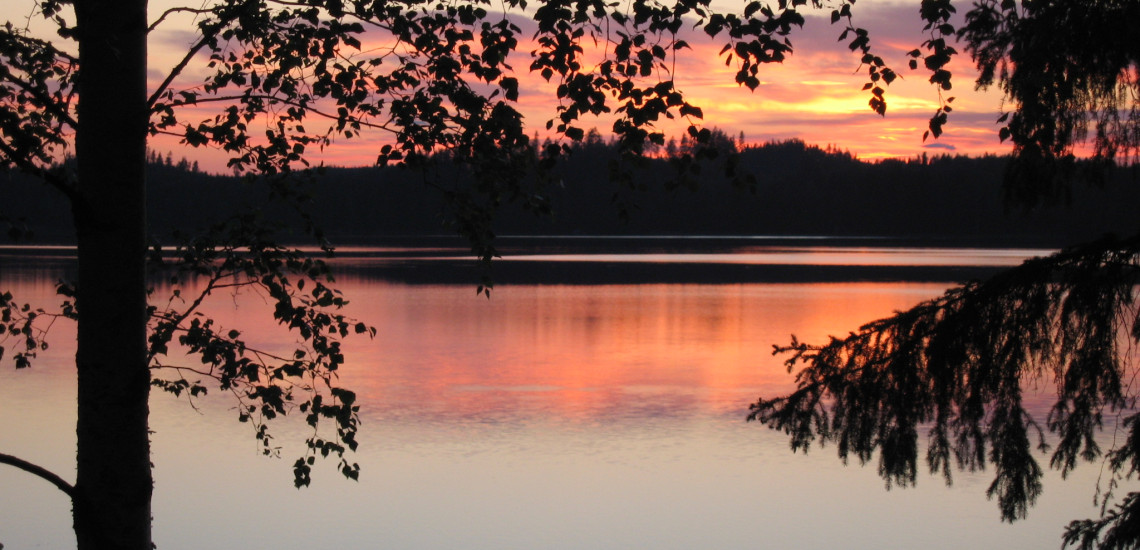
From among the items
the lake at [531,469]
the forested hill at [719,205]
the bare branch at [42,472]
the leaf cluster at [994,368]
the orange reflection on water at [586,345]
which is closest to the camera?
the bare branch at [42,472]

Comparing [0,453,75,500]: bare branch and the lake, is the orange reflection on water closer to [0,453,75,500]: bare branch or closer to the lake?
the lake

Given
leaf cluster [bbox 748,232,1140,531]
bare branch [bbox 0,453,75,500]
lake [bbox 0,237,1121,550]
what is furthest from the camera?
lake [bbox 0,237,1121,550]

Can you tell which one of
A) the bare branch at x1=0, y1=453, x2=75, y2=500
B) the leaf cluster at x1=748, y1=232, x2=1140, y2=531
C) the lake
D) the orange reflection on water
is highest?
the leaf cluster at x1=748, y1=232, x2=1140, y2=531

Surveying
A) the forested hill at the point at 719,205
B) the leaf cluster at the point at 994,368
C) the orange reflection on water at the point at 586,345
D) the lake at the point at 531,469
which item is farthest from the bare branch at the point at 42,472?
the forested hill at the point at 719,205

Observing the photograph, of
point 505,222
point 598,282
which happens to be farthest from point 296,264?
point 505,222

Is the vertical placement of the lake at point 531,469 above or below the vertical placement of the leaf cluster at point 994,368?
below

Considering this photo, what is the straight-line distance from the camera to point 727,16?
12.7ft

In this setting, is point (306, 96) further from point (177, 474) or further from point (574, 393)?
point (574, 393)

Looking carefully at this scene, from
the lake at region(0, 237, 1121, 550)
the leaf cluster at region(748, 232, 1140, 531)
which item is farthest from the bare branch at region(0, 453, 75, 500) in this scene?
the lake at region(0, 237, 1121, 550)

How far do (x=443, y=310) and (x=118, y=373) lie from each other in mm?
20942

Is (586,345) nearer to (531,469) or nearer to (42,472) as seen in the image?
(531,469)

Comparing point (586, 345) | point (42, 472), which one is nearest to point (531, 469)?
point (42, 472)

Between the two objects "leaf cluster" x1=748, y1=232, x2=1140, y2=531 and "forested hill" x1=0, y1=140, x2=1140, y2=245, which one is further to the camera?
"forested hill" x1=0, y1=140, x2=1140, y2=245

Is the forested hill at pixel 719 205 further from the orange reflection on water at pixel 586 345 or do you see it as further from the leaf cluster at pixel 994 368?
the leaf cluster at pixel 994 368
